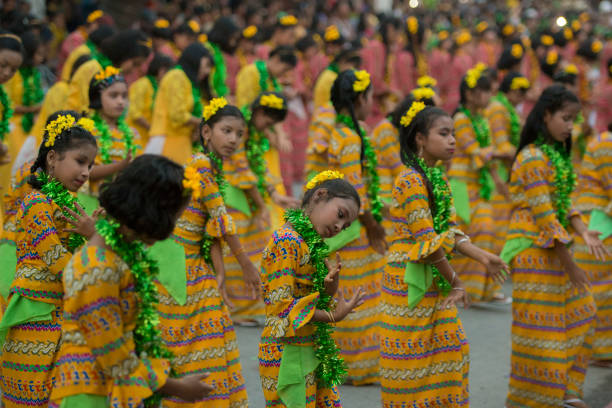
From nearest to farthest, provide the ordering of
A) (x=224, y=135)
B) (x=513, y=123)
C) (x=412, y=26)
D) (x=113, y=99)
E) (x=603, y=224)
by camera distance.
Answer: (x=224, y=135), (x=113, y=99), (x=603, y=224), (x=513, y=123), (x=412, y=26)

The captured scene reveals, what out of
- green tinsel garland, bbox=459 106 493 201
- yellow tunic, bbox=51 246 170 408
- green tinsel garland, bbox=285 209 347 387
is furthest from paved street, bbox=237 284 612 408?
yellow tunic, bbox=51 246 170 408

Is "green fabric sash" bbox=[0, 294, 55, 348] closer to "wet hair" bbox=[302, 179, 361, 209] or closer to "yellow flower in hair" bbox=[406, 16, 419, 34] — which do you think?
"wet hair" bbox=[302, 179, 361, 209]

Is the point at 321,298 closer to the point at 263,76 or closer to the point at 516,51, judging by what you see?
the point at 263,76

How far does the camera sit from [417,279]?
168 inches

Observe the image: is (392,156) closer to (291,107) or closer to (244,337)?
(244,337)

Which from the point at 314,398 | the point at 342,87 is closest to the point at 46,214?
the point at 314,398

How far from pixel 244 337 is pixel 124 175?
3925mm

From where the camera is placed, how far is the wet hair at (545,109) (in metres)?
5.18

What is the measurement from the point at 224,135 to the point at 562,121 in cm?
227

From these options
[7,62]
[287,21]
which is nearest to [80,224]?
[7,62]

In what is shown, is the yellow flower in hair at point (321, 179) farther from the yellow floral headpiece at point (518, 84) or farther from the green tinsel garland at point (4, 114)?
the yellow floral headpiece at point (518, 84)

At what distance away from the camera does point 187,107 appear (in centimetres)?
736

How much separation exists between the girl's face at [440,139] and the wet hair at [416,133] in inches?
1.1

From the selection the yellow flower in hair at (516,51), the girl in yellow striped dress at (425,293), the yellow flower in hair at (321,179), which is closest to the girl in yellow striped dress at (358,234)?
the girl in yellow striped dress at (425,293)
